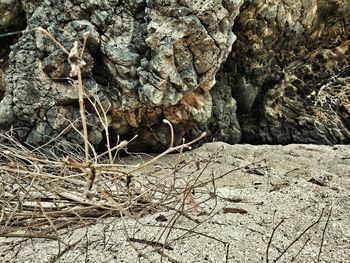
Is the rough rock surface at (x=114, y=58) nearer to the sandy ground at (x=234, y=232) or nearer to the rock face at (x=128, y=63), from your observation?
the rock face at (x=128, y=63)

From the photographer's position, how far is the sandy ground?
1.25m

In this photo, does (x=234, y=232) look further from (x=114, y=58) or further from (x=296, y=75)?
(x=296, y=75)

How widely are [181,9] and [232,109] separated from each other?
1283 mm

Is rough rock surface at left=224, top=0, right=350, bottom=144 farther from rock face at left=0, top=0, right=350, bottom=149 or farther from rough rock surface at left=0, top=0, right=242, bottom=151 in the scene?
rough rock surface at left=0, top=0, right=242, bottom=151

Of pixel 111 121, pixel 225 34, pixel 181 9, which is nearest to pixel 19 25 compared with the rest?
pixel 111 121

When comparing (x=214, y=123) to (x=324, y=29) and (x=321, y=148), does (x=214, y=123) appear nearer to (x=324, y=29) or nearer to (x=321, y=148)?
(x=321, y=148)

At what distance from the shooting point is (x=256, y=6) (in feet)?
10.9

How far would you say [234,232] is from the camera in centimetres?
143

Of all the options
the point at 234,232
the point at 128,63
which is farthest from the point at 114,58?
the point at 234,232

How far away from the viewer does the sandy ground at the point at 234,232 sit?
125 cm

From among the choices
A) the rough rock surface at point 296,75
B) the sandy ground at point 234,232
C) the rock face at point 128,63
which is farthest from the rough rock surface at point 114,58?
the sandy ground at point 234,232

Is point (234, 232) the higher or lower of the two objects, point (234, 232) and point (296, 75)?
the lower

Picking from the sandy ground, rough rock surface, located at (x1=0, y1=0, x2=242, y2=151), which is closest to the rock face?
rough rock surface, located at (x1=0, y1=0, x2=242, y2=151)

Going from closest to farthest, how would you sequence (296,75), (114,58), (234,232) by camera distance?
(234,232) → (114,58) → (296,75)
